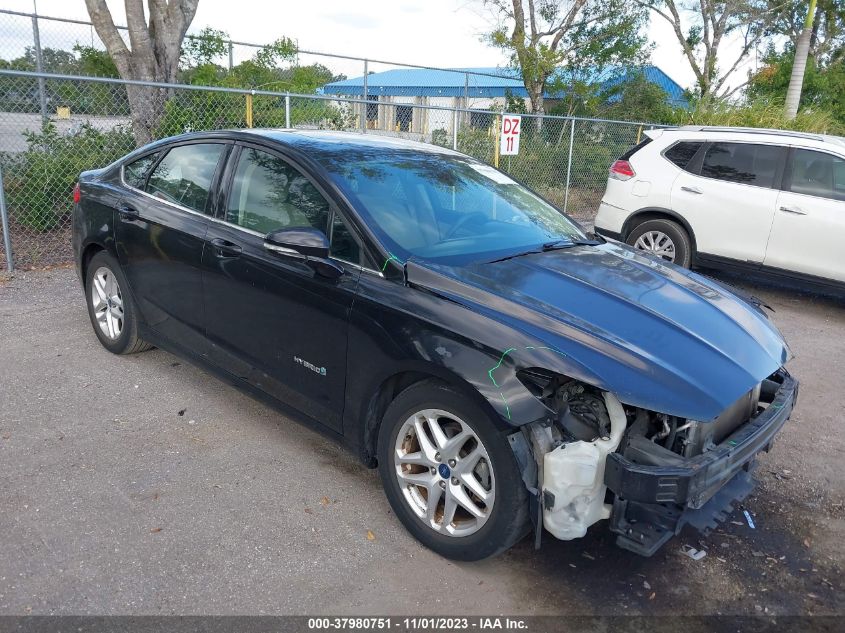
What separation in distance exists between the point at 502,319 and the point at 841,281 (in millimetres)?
5811

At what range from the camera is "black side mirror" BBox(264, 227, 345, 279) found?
3127 mm

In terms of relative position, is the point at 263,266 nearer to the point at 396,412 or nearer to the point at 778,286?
the point at 396,412

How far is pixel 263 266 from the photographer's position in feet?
11.8

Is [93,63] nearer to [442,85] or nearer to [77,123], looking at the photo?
[77,123]

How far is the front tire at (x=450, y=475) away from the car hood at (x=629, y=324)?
363mm

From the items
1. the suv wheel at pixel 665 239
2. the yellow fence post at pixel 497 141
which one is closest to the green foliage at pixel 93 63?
the yellow fence post at pixel 497 141

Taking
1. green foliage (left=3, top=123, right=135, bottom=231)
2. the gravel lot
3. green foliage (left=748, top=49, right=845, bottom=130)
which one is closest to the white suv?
the gravel lot

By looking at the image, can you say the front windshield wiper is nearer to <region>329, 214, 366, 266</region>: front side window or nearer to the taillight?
<region>329, 214, 366, 266</region>: front side window

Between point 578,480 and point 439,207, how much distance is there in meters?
1.70

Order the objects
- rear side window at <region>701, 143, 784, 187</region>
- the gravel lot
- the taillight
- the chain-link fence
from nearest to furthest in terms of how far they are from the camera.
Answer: the gravel lot
rear side window at <region>701, 143, 784, 187</region>
the chain-link fence
the taillight

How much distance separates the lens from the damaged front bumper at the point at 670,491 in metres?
2.44

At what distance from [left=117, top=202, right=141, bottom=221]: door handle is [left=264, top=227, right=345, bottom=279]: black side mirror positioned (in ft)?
5.62

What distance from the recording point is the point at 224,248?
3.79 m

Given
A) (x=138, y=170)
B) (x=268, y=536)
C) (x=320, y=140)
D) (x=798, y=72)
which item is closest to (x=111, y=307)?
(x=138, y=170)
